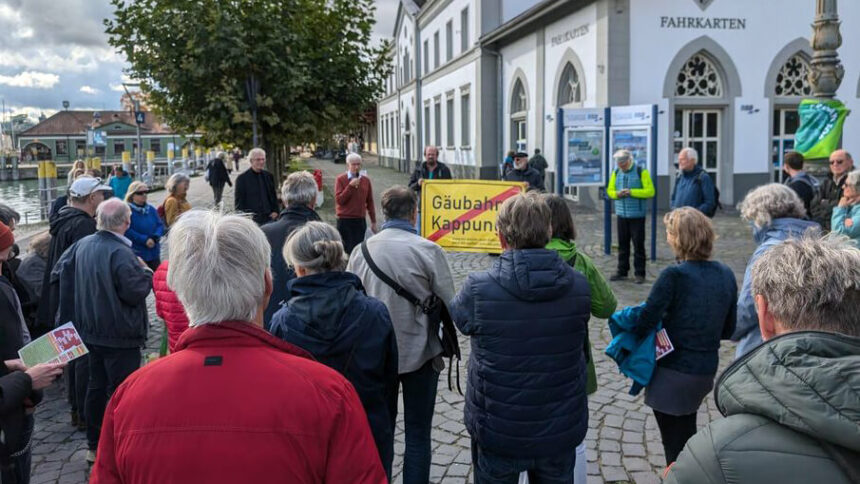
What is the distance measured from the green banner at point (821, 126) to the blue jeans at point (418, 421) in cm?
699

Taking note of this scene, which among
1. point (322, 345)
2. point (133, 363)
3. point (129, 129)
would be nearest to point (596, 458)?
point (322, 345)

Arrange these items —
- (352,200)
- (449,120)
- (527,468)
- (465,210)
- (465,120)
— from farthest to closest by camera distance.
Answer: (449,120) → (465,120) → (352,200) → (465,210) → (527,468)

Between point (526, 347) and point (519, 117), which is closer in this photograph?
point (526, 347)

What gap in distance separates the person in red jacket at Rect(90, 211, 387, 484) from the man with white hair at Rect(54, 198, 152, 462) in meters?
2.87

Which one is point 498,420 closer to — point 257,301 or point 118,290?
point 257,301

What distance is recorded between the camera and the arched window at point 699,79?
700 inches

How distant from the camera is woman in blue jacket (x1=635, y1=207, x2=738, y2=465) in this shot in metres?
3.62

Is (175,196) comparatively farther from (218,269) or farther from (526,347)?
(218,269)

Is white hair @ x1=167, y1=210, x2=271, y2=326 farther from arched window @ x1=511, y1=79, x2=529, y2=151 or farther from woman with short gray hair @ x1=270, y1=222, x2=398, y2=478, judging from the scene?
arched window @ x1=511, y1=79, x2=529, y2=151

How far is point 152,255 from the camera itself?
748 centimetres

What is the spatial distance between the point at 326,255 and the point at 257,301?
3.74 ft

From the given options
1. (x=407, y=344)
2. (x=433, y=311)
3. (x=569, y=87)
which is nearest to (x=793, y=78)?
(x=569, y=87)

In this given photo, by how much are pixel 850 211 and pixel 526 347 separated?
11.7 feet

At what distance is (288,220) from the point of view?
5133mm
